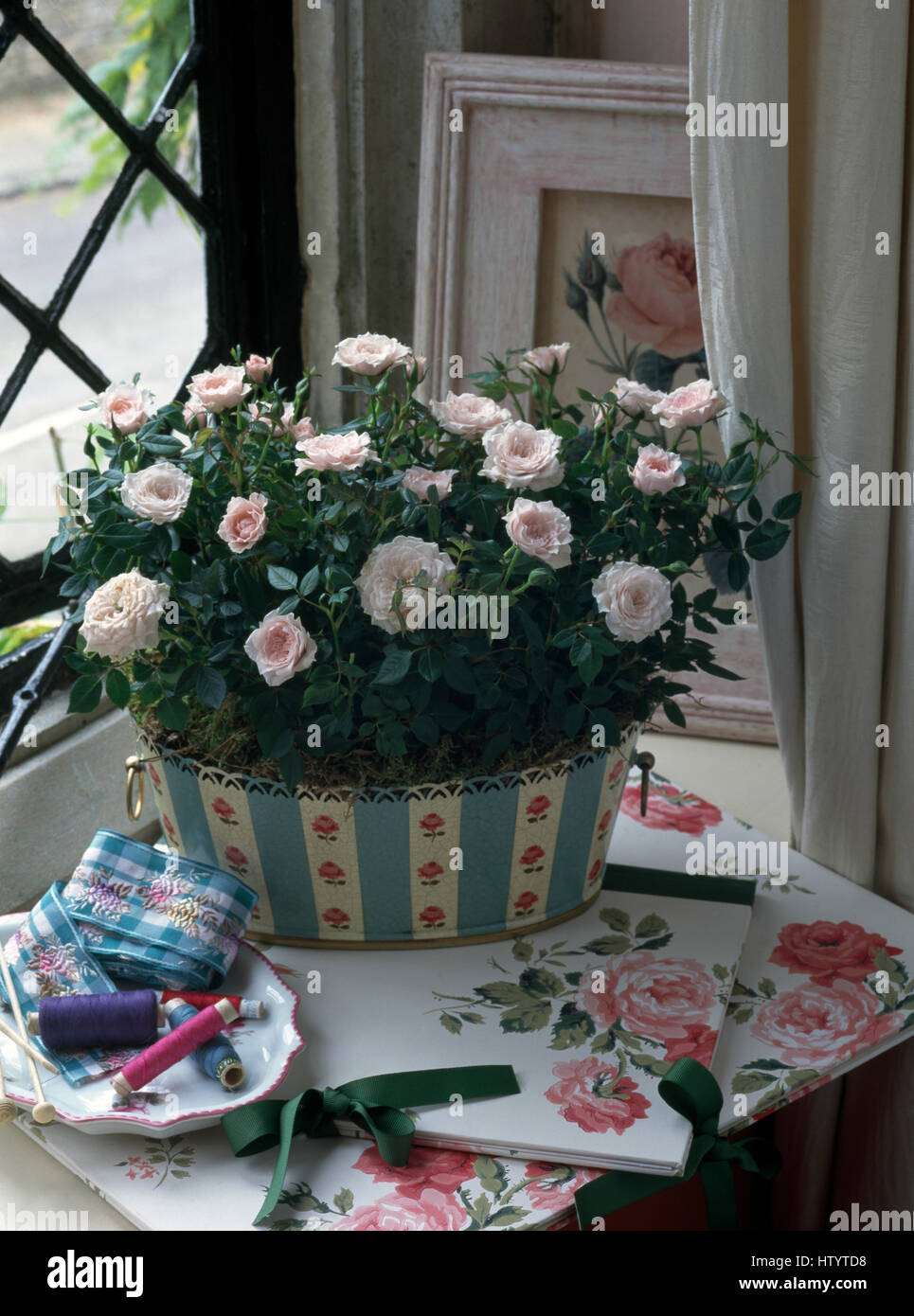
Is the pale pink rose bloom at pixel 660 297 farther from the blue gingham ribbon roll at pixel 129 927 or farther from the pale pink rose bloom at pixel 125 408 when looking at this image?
the blue gingham ribbon roll at pixel 129 927

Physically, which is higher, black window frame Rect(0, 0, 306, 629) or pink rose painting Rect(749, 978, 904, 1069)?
black window frame Rect(0, 0, 306, 629)

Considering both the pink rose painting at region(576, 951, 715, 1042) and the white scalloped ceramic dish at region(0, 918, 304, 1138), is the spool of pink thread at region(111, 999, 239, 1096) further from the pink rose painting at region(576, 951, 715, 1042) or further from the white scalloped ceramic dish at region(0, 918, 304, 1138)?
the pink rose painting at region(576, 951, 715, 1042)

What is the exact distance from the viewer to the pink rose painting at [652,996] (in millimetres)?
905

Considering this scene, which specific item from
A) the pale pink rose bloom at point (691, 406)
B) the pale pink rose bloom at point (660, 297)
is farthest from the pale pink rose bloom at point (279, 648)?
the pale pink rose bloom at point (660, 297)

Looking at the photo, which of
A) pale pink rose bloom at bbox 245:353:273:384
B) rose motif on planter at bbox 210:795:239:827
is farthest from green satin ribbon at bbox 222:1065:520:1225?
pale pink rose bloom at bbox 245:353:273:384

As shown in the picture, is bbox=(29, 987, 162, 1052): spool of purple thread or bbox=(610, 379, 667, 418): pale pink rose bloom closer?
bbox=(29, 987, 162, 1052): spool of purple thread

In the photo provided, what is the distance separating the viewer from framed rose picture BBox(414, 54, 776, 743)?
122 cm

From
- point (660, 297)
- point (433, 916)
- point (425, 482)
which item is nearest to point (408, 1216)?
point (433, 916)

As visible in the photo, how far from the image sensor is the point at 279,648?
2.65ft

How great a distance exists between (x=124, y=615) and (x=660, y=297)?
2.37ft

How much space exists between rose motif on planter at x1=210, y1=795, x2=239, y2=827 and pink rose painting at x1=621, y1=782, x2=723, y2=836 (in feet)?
1.30

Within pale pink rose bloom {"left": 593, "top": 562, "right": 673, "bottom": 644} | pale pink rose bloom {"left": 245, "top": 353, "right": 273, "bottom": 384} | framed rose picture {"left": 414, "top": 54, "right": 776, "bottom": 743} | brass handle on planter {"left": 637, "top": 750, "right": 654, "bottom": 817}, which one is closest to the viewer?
pale pink rose bloom {"left": 593, "top": 562, "right": 673, "bottom": 644}
